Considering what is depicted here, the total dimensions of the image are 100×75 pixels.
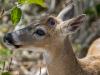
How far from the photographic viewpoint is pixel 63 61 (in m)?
5.78

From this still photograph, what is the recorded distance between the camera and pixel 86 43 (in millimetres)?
8742

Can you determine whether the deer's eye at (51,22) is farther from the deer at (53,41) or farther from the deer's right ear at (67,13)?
the deer's right ear at (67,13)

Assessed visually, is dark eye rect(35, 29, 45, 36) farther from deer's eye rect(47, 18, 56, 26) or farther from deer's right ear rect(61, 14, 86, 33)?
deer's right ear rect(61, 14, 86, 33)

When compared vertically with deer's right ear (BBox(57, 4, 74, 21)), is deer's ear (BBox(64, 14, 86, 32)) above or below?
above

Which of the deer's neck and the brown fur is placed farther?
the deer's neck

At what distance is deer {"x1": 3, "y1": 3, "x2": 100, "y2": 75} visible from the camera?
553cm

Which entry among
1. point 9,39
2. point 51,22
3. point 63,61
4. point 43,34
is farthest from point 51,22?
point 9,39

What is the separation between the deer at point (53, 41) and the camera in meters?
5.53

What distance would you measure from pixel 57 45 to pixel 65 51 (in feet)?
0.45

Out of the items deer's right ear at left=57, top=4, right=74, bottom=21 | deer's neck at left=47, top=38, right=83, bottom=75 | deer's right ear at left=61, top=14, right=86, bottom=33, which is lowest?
deer's neck at left=47, top=38, right=83, bottom=75

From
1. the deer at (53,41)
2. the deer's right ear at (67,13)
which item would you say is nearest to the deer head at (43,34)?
the deer at (53,41)

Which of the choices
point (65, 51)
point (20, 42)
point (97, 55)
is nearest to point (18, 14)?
point (20, 42)

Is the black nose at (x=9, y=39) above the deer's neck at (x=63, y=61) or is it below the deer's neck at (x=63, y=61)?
above

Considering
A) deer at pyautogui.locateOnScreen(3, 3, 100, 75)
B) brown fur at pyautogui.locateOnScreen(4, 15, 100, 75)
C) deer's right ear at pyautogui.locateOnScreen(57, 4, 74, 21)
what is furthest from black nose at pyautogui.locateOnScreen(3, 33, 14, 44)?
deer's right ear at pyautogui.locateOnScreen(57, 4, 74, 21)
